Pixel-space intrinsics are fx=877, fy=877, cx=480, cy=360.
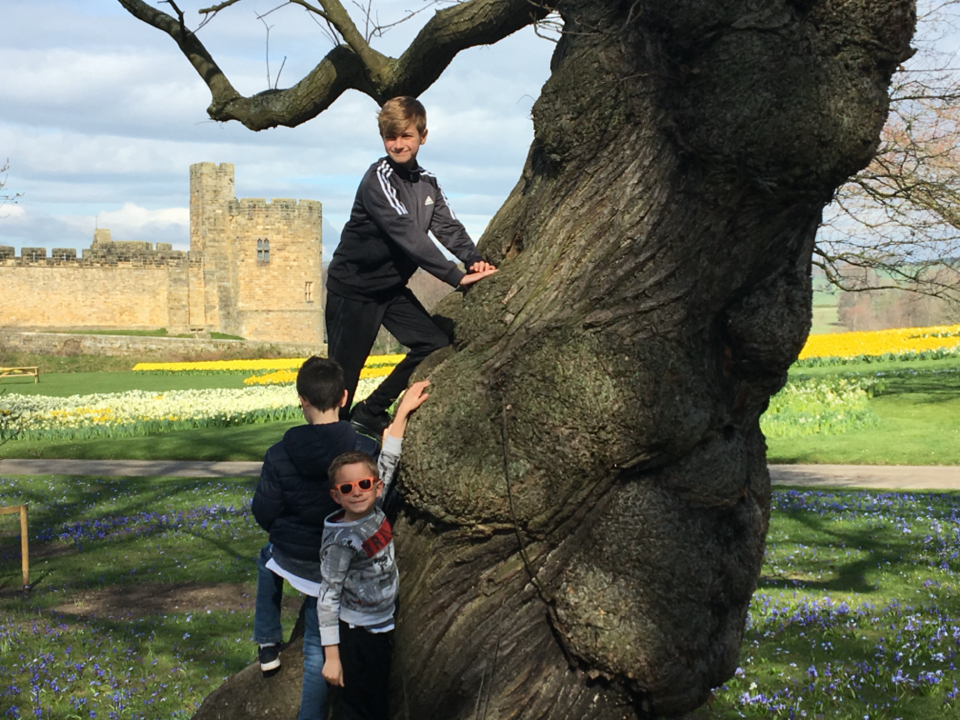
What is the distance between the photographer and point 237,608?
6.83 meters

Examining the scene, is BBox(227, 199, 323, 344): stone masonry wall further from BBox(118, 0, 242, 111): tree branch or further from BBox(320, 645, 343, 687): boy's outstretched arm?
BBox(320, 645, 343, 687): boy's outstretched arm

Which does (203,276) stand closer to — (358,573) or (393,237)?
(393,237)

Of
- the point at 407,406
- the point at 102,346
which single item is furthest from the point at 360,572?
the point at 102,346

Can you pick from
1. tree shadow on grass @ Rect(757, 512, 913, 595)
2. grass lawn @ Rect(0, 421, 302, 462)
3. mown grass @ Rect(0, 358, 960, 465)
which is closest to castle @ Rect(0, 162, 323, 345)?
grass lawn @ Rect(0, 421, 302, 462)

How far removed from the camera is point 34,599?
22.8 feet

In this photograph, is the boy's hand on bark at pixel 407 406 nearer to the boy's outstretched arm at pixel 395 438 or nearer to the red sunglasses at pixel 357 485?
the boy's outstretched arm at pixel 395 438

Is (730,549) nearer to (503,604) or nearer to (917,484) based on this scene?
(503,604)

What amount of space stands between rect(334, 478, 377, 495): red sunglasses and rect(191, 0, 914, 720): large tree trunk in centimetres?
13

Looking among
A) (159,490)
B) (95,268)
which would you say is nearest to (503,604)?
(159,490)

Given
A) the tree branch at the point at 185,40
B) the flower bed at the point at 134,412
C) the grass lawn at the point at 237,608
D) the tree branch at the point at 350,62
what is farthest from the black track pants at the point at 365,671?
the flower bed at the point at 134,412

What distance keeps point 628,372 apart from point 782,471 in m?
10.1

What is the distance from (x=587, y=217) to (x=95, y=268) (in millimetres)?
51984

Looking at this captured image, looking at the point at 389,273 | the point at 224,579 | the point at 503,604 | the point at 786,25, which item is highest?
the point at 786,25

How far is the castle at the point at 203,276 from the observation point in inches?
1954
